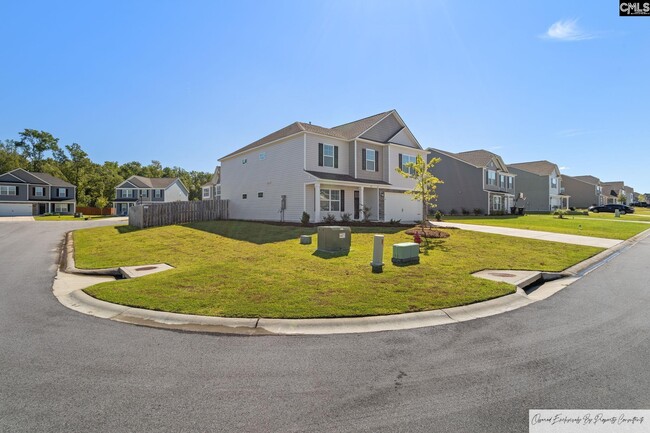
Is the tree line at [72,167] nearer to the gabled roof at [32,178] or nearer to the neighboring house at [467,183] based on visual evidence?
the gabled roof at [32,178]

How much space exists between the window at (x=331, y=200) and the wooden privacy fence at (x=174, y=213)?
33.6ft

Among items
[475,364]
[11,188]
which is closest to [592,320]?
[475,364]

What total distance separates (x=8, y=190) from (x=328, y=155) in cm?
5779

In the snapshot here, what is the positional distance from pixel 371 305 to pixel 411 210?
21.7 m

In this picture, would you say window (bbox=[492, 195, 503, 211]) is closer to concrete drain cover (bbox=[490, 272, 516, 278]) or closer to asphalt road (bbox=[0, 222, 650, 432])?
concrete drain cover (bbox=[490, 272, 516, 278])

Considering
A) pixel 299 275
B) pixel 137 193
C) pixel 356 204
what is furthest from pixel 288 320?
pixel 137 193

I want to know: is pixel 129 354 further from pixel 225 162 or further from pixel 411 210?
pixel 225 162

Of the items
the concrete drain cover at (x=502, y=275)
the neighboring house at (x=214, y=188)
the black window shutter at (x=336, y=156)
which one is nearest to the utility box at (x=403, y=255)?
the concrete drain cover at (x=502, y=275)

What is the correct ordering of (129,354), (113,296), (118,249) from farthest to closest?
(118,249)
(113,296)
(129,354)

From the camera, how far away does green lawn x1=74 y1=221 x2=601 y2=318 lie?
6.05 m

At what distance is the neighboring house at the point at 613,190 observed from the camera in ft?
273

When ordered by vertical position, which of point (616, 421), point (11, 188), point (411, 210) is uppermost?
point (11, 188)

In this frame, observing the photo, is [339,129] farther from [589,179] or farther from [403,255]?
[589,179]

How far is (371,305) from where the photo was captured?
597 centimetres
